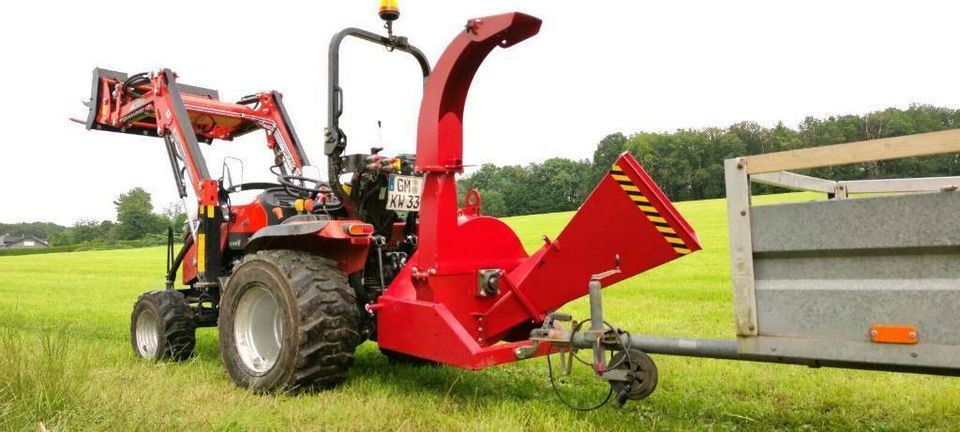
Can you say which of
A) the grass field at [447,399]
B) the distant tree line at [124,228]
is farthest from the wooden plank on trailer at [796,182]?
the distant tree line at [124,228]

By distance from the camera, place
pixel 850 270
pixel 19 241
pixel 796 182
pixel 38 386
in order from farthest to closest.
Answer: pixel 19 241, pixel 796 182, pixel 38 386, pixel 850 270

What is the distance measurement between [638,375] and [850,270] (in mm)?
1332

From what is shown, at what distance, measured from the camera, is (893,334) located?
8.09 ft

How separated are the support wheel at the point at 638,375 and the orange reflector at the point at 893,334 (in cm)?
123

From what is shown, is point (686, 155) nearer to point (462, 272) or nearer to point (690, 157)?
point (690, 157)

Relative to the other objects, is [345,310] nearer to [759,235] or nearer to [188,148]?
[759,235]

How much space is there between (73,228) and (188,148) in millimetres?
86125

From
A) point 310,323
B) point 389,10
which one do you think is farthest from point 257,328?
point 389,10

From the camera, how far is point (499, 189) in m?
36.0

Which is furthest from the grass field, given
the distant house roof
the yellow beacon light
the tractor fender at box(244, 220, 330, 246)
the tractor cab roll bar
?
the distant house roof

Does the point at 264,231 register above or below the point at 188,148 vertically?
below

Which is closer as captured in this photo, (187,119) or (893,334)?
(893,334)

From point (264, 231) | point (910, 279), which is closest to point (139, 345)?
point (264, 231)

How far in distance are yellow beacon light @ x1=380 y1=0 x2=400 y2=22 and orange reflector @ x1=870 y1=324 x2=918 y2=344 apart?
12.4 feet
